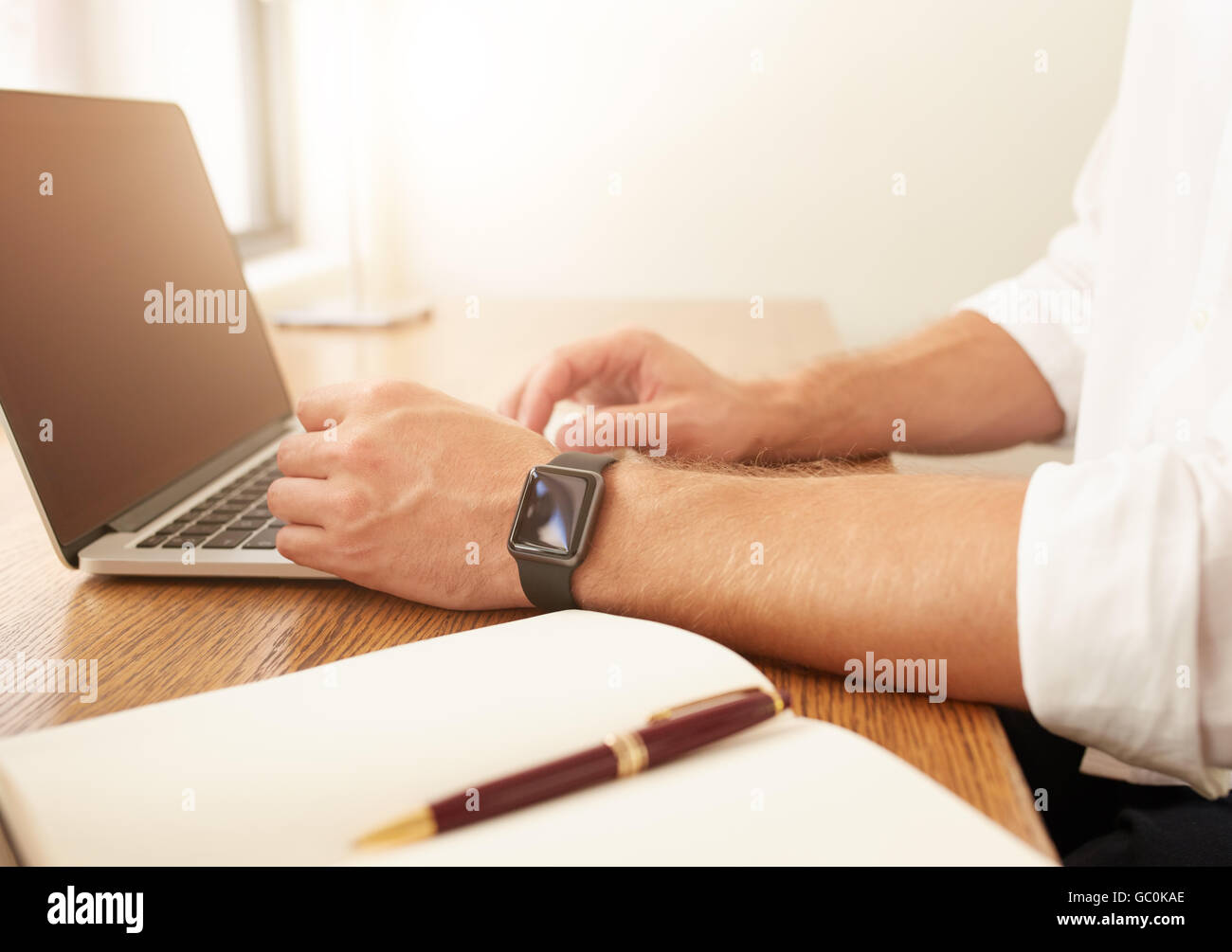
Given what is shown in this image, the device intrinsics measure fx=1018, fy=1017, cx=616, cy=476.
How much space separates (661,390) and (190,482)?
35 centimetres

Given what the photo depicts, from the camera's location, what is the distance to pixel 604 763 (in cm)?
35

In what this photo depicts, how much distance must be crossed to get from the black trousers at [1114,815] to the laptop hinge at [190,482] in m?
0.57

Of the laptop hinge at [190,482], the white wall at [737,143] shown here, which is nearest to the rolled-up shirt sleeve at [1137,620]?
the laptop hinge at [190,482]

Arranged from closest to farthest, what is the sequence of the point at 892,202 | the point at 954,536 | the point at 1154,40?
1. the point at 954,536
2. the point at 1154,40
3. the point at 892,202

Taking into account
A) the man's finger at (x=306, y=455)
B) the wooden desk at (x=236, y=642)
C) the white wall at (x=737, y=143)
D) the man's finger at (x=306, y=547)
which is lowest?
the wooden desk at (x=236, y=642)

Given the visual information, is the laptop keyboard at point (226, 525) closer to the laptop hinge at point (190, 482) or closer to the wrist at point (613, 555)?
the laptop hinge at point (190, 482)

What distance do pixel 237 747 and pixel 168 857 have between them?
0.06 metres

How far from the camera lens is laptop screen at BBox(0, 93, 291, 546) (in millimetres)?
554

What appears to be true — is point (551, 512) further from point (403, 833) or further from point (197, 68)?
point (197, 68)

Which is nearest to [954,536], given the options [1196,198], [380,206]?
[1196,198]

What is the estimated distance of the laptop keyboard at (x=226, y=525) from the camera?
1.91 ft

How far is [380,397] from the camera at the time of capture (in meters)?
0.58

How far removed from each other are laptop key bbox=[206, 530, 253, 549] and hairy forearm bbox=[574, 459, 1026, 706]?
214 millimetres
